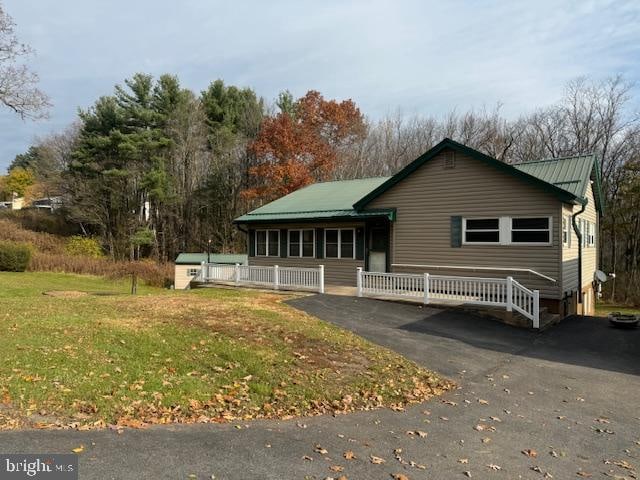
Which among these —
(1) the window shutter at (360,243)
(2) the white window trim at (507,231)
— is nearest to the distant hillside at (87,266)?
(1) the window shutter at (360,243)

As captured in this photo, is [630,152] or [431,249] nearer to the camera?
[431,249]

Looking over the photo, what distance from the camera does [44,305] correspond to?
1081cm

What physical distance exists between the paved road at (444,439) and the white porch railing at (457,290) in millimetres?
3893

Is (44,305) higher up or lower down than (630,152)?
lower down

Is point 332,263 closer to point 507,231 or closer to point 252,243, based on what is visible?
point 252,243

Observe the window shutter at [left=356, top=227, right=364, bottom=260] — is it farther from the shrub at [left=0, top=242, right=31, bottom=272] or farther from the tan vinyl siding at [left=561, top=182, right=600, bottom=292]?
the shrub at [left=0, top=242, right=31, bottom=272]

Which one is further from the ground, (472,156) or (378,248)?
(472,156)

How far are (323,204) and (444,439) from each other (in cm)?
1492

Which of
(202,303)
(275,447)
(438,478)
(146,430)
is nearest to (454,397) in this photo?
(438,478)

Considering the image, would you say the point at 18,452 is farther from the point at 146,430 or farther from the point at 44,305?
the point at 44,305

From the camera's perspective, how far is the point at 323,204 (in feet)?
63.5

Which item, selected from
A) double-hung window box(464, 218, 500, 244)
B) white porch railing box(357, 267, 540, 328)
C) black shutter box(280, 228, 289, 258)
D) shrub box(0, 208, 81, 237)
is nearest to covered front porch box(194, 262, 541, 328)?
white porch railing box(357, 267, 540, 328)

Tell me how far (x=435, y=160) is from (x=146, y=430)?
528 inches

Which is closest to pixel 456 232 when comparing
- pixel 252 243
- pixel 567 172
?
pixel 567 172
